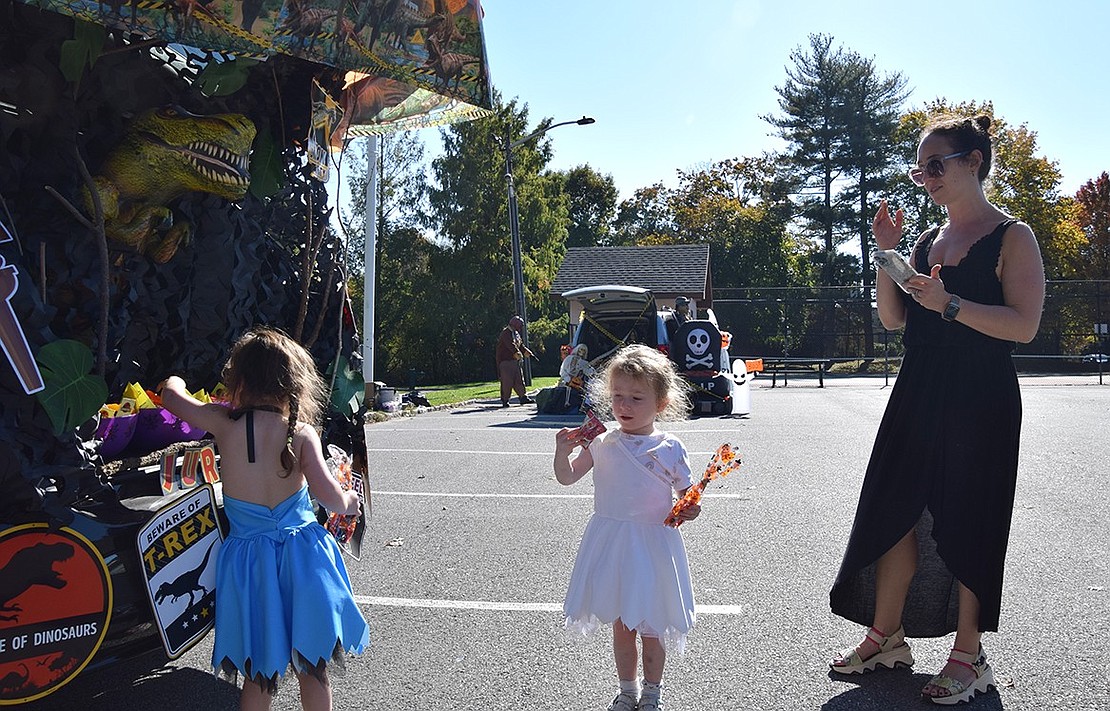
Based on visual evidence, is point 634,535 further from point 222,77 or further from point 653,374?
point 222,77

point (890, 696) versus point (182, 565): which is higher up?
point (182, 565)

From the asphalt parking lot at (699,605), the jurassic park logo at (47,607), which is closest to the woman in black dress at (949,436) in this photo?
the asphalt parking lot at (699,605)

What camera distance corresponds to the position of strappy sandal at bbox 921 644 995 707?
353 cm

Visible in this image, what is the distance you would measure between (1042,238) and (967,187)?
4494cm

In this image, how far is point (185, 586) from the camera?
3.28m

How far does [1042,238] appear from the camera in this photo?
43.7m

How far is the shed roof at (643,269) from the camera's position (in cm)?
3350

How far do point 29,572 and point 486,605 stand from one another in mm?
2464

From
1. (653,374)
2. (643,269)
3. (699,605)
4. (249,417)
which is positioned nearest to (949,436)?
(653,374)

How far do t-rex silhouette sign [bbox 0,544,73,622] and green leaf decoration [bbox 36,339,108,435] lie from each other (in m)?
0.35

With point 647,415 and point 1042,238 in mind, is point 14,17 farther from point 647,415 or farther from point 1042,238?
point 1042,238

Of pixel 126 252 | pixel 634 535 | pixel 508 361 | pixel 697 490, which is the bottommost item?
pixel 634 535

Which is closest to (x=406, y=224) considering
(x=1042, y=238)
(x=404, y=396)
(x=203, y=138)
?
(x=404, y=396)

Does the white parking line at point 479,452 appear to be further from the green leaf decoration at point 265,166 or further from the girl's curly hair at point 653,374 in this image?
the girl's curly hair at point 653,374
